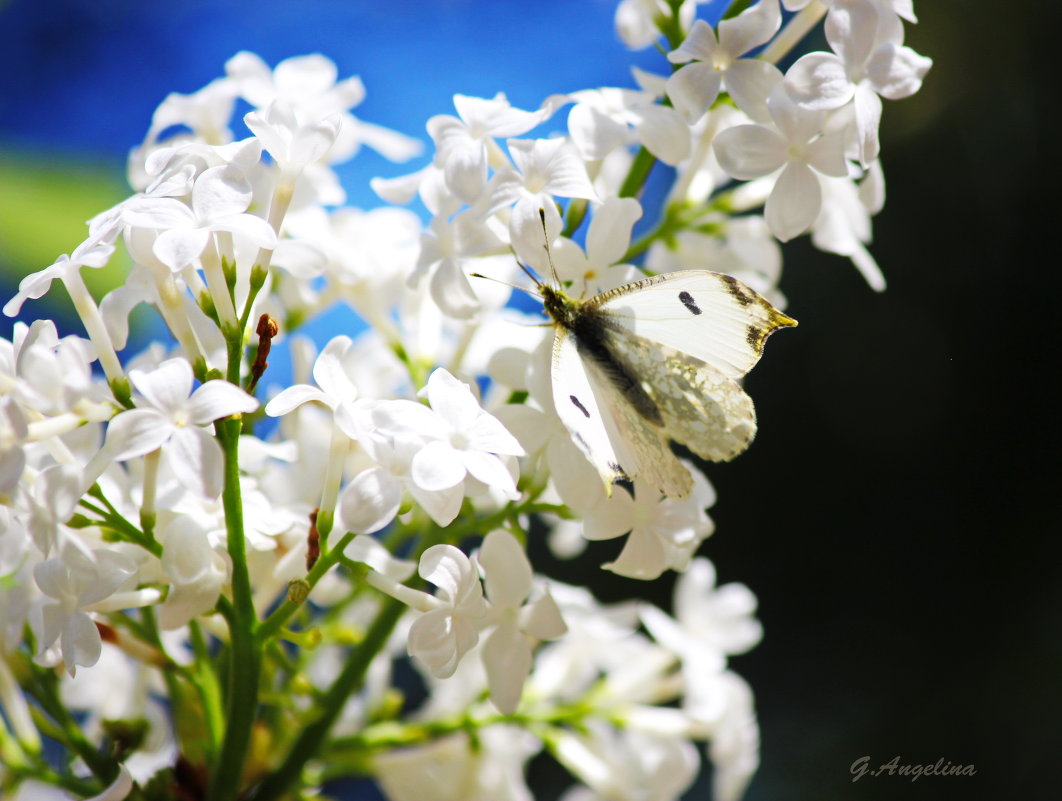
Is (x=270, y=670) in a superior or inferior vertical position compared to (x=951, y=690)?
superior

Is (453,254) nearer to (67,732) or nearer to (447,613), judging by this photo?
(447,613)

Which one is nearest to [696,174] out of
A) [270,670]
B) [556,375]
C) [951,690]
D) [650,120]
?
[650,120]

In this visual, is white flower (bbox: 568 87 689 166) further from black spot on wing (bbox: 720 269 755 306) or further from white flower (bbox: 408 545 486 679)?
white flower (bbox: 408 545 486 679)

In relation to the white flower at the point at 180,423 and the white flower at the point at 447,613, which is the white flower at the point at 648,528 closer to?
the white flower at the point at 447,613

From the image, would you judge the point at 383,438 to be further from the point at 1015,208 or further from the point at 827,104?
the point at 1015,208

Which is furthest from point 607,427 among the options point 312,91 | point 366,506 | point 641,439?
point 312,91

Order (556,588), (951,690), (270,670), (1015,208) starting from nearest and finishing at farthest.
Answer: (270,670)
(556,588)
(951,690)
(1015,208)

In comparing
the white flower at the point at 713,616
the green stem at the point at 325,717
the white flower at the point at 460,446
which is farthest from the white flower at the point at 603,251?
the white flower at the point at 713,616
